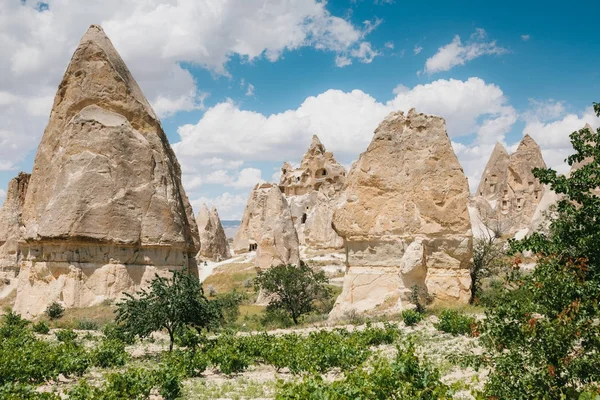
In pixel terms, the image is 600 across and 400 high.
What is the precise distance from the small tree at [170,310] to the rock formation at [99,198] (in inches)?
244

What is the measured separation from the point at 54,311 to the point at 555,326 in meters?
Answer: 16.1

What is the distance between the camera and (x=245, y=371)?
10.1 m

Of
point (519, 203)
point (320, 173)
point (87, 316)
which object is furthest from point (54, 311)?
point (519, 203)

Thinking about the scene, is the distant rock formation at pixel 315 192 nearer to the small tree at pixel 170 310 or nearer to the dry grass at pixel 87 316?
the dry grass at pixel 87 316

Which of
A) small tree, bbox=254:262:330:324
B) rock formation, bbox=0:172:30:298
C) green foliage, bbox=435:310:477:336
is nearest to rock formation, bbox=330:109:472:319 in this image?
green foliage, bbox=435:310:477:336

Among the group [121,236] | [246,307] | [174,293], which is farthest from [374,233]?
[246,307]

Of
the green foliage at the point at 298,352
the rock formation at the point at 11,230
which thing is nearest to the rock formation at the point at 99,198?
the green foliage at the point at 298,352

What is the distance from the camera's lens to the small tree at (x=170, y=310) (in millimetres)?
11141

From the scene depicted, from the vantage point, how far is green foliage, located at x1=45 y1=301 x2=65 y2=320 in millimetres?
16922

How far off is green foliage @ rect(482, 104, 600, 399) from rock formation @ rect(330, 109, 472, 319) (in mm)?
8757

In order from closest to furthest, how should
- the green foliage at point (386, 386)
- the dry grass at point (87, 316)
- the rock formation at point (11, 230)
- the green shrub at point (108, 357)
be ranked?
the green foliage at point (386, 386) < the green shrub at point (108, 357) < the dry grass at point (87, 316) < the rock formation at point (11, 230)

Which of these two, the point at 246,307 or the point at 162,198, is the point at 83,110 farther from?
the point at 246,307

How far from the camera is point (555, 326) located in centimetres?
509

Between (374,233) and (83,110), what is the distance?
11.6m
